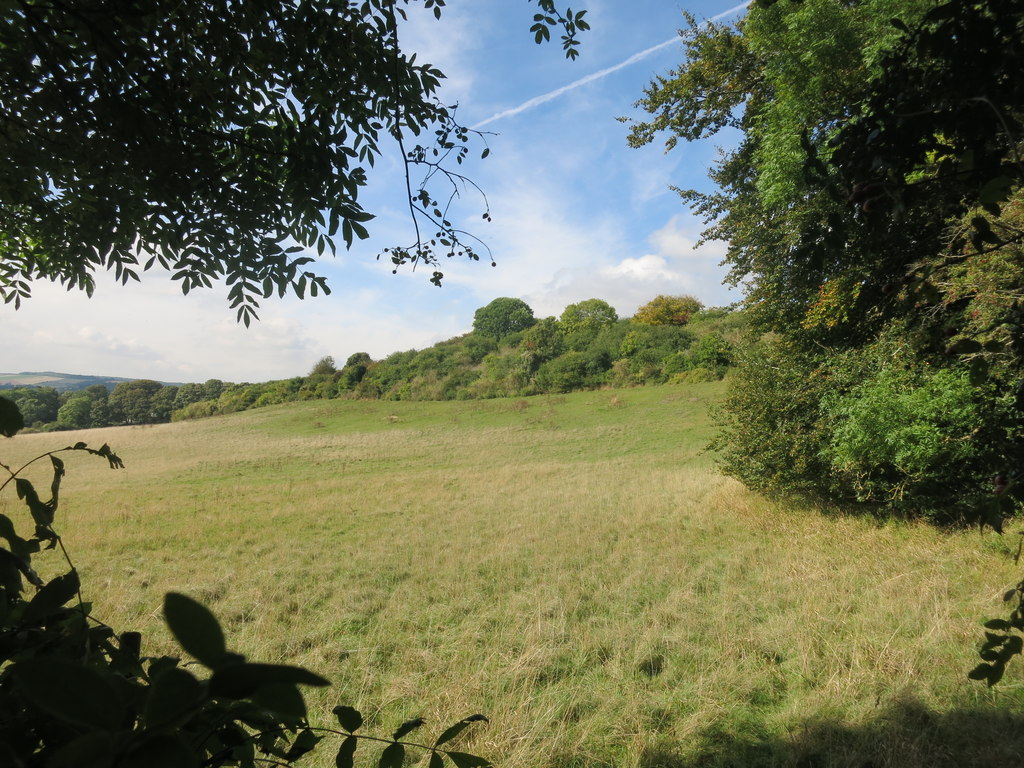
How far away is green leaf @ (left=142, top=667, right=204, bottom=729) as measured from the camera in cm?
38

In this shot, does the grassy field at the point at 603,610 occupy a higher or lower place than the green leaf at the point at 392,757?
lower

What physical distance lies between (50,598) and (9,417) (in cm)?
35

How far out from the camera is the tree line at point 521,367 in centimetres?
3862

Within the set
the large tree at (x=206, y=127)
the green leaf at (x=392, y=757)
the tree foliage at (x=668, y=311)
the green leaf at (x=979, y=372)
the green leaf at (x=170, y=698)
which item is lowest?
the green leaf at (x=392, y=757)

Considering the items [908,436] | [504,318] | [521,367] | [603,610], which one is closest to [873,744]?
[603,610]

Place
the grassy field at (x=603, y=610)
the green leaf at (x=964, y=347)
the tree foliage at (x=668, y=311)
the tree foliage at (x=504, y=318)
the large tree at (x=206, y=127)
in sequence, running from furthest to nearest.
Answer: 1. the tree foliage at (x=504, y=318)
2. the tree foliage at (x=668, y=311)
3. the grassy field at (x=603, y=610)
4. the large tree at (x=206, y=127)
5. the green leaf at (x=964, y=347)

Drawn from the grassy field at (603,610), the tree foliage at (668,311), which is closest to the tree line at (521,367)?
the tree foliage at (668,311)

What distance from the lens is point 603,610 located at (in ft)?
19.1

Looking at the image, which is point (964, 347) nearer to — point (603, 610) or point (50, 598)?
point (50, 598)

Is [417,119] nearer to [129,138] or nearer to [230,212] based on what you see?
[230,212]

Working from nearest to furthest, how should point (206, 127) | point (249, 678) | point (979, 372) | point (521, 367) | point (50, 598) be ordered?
point (249, 678) → point (50, 598) → point (979, 372) → point (206, 127) → point (521, 367)

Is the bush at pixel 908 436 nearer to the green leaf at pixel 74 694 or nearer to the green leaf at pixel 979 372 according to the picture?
the green leaf at pixel 979 372

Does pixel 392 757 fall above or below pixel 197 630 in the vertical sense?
below

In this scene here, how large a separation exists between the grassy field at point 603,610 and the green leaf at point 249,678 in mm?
3644
